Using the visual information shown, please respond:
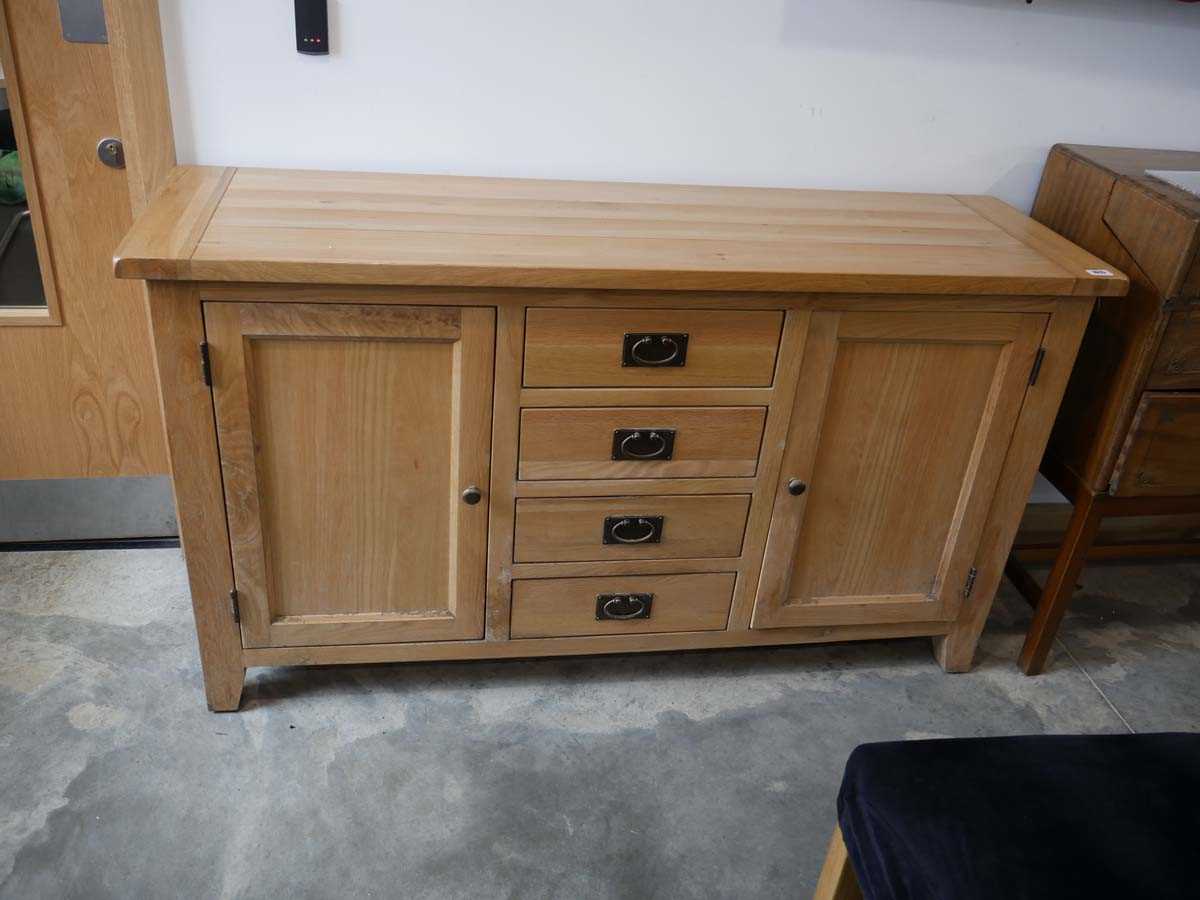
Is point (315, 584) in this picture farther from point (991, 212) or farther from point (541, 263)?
point (991, 212)

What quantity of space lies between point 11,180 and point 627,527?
4.58 ft

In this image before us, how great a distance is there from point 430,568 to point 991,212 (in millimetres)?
1267

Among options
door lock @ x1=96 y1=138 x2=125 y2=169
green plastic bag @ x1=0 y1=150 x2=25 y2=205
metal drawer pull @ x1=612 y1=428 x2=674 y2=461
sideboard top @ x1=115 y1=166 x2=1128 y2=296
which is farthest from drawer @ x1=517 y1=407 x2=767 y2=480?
green plastic bag @ x1=0 y1=150 x2=25 y2=205

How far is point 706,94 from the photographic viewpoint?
76.4 inches

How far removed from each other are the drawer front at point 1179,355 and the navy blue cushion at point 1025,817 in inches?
28.6

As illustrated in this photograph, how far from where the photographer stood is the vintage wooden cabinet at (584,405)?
152cm

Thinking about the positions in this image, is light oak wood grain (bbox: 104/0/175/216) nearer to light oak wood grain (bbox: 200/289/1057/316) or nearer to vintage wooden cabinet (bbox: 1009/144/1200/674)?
light oak wood grain (bbox: 200/289/1057/316)

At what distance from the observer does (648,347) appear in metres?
1.60

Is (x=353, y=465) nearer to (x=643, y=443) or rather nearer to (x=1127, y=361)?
(x=643, y=443)

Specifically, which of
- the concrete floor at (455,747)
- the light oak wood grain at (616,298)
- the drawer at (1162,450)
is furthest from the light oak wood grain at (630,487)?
the drawer at (1162,450)

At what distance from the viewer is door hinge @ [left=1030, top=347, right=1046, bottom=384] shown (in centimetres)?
173

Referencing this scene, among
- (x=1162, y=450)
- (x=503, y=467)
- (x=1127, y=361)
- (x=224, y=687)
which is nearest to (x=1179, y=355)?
(x=1127, y=361)

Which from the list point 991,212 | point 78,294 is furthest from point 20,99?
point 991,212

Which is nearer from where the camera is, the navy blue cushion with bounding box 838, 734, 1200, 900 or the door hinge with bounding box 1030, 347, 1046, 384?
the navy blue cushion with bounding box 838, 734, 1200, 900
